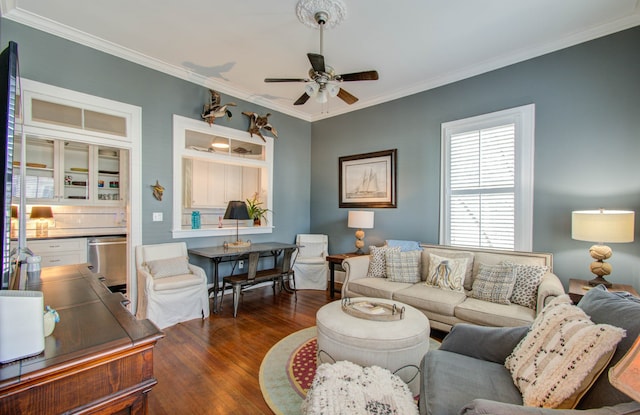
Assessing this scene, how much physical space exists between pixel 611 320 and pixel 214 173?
5850mm

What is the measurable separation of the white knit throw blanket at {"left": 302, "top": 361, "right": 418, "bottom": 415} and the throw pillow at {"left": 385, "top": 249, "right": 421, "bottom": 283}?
6.34ft

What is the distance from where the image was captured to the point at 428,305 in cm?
289

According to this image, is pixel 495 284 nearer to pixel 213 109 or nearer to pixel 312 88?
pixel 312 88

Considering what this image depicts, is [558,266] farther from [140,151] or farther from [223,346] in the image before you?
[140,151]

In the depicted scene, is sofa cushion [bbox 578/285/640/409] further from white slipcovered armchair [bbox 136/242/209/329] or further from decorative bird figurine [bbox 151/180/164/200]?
decorative bird figurine [bbox 151/180/164/200]

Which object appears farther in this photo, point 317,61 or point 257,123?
point 257,123

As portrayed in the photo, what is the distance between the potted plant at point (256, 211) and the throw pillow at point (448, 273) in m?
2.72

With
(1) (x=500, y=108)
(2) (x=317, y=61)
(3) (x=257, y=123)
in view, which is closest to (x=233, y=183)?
(3) (x=257, y=123)

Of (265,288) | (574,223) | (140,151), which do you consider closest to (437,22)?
(574,223)

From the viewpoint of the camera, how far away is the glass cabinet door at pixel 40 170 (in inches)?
164

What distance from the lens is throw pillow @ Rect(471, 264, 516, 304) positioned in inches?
107

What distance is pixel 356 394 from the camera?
1.40 m

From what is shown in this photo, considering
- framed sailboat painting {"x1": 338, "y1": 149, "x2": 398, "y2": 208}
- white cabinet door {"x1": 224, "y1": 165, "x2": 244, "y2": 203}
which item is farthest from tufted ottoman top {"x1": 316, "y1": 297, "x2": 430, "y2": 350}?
white cabinet door {"x1": 224, "y1": 165, "x2": 244, "y2": 203}

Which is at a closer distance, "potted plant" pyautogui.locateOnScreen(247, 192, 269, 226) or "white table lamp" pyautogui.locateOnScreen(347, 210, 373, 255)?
"white table lamp" pyautogui.locateOnScreen(347, 210, 373, 255)
